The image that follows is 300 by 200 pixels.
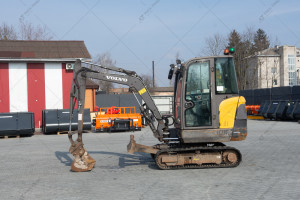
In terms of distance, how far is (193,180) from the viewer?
8.30 meters

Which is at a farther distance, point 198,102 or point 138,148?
point 138,148

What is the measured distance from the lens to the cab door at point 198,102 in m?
9.48

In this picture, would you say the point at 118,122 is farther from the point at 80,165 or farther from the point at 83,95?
the point at 80,165

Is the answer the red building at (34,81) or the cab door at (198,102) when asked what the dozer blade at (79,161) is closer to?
the cab door at (198,102)

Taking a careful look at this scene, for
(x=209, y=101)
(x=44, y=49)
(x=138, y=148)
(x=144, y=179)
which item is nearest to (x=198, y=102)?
(x=209, y=101)

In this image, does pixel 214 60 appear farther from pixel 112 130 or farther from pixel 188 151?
pixel 112 130

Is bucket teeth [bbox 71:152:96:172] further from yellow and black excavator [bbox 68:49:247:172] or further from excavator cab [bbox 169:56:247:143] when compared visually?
excavator cab [bbox 169:56:247:143]

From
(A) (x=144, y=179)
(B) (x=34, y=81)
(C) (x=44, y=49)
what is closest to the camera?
(A) (x=144, y=179)

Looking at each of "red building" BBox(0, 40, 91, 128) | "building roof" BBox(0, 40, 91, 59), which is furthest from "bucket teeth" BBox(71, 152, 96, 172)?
"building roof" BBox(0, 40, 91, 59)

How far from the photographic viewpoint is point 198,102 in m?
9.49

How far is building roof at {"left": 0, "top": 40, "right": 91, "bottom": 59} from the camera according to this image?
2525cm

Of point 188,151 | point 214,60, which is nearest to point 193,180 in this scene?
point 188,151

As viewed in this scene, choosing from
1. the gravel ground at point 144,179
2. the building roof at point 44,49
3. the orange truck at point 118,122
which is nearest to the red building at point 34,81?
the building roof at point 44,49

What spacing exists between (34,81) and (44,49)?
141 inches
